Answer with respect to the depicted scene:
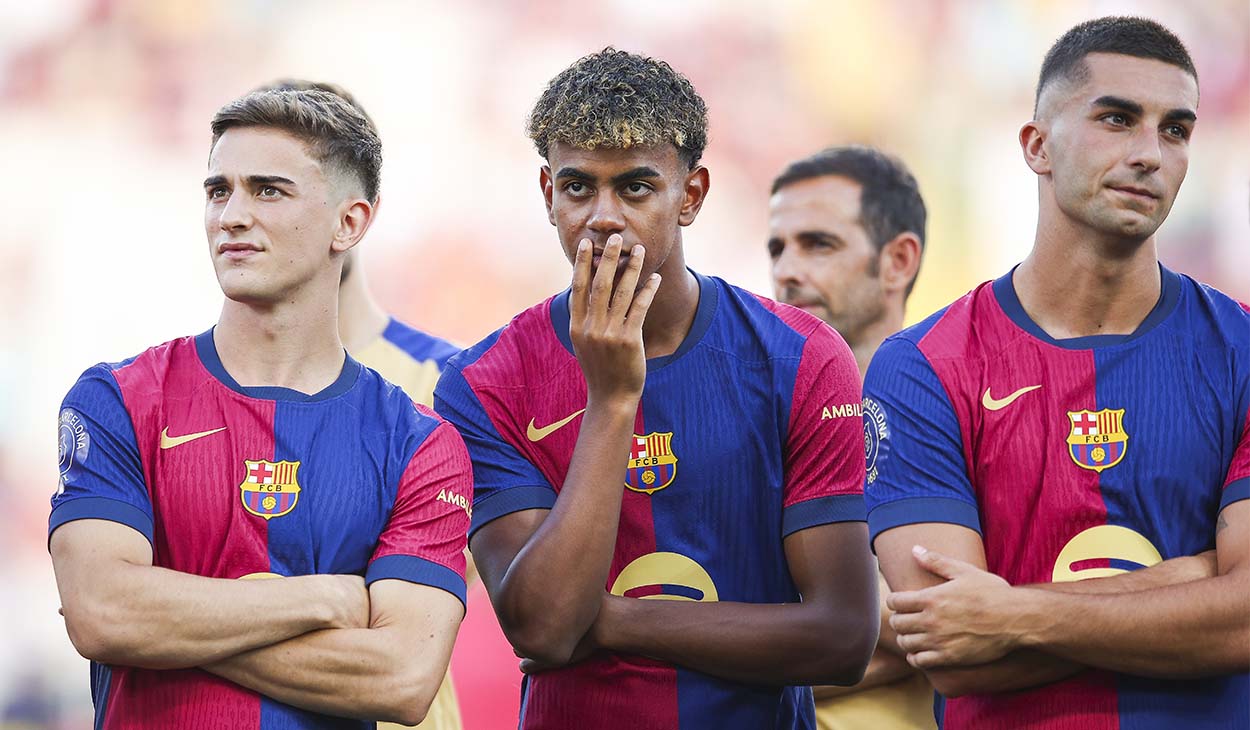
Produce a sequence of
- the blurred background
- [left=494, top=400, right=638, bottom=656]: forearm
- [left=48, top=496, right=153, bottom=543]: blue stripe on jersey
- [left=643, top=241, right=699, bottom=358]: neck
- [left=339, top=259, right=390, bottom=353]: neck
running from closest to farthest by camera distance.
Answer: [left=48, top=496, right=153, bottom=543]: blue stripe on jersey < [left=494, top=400, right=638, bottom=656]: forearm < [left=643, top=241, right=699, bottom=358]: neck < [left=339, top=259, right=390, bottom=353]: neck < the blurred background

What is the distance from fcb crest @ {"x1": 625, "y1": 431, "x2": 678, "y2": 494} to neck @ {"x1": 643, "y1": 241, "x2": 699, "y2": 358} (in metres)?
0.25

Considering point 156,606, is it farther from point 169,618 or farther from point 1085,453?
point 1085,453

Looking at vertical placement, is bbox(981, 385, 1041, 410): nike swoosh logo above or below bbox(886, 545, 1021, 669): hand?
above

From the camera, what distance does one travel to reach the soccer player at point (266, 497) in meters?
3.44

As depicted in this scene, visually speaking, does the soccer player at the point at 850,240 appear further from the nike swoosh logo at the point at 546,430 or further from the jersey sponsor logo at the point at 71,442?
the jersey sponsor logo at the point at 71,442

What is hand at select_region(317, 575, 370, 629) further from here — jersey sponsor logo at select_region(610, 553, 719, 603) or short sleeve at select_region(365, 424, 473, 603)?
jersey sponsor logo at select_region(610, 553, 719, 603)

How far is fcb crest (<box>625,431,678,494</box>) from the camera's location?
3.96m

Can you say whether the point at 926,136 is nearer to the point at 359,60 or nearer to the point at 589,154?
the point at 359,60

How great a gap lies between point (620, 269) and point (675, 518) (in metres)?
0.68

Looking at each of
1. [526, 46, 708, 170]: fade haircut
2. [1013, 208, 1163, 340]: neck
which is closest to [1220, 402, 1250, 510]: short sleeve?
[1013, 208, 1163, 340]: neck

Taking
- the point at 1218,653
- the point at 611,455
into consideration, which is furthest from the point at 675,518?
the point at 1218,653

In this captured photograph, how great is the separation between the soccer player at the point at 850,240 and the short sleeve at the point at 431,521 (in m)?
2.43

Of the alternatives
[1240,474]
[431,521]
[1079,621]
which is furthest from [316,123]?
[1240,474]

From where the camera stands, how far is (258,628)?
341 centimetres
